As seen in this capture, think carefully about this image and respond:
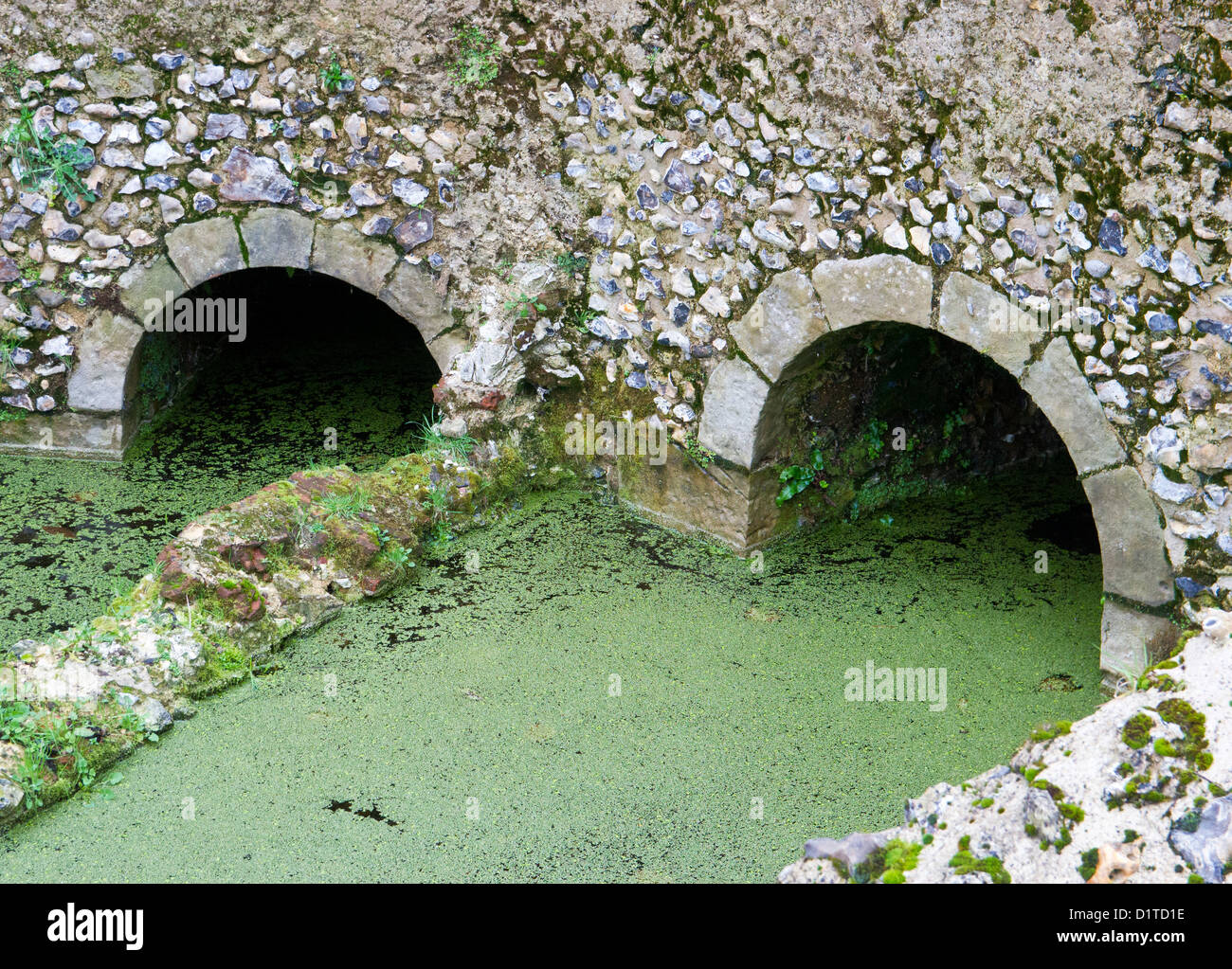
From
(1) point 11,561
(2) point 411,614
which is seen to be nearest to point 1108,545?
(2) point 411,614

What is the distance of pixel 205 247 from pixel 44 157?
0.68m

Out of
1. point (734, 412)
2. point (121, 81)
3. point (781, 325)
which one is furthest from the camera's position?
point (121, 81)

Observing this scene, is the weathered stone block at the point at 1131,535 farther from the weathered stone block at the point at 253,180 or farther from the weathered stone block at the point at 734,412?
the weathered stone block at the point at 253,180

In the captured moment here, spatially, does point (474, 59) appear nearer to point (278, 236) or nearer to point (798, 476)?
point (278, 236)

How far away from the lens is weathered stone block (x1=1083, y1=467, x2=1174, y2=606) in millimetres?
3928

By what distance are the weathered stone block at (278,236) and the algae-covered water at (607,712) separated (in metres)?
1.33

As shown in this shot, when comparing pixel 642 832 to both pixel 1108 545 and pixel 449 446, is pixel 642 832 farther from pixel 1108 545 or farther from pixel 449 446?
pixel 449 446

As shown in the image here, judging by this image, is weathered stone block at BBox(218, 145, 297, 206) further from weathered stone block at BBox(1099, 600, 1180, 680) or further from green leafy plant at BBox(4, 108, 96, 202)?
weathered stone block at BBox(1099, 600, 1180, 680)

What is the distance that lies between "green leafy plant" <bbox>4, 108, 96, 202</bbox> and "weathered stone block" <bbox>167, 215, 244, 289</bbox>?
42 cm

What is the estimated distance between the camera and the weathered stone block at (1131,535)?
393cm

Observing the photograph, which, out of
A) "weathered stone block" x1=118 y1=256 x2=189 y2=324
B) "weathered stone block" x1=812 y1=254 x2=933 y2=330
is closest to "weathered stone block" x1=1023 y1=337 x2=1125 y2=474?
"weathered stone block" x1=812 y1=254 x2=933 y2=330

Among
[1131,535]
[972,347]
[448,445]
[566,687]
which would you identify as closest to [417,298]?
[448,445]

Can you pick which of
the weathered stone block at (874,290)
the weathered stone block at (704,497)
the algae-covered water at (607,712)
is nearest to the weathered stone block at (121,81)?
the algae-covered water at (607,712)

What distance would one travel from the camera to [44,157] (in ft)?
17.1
